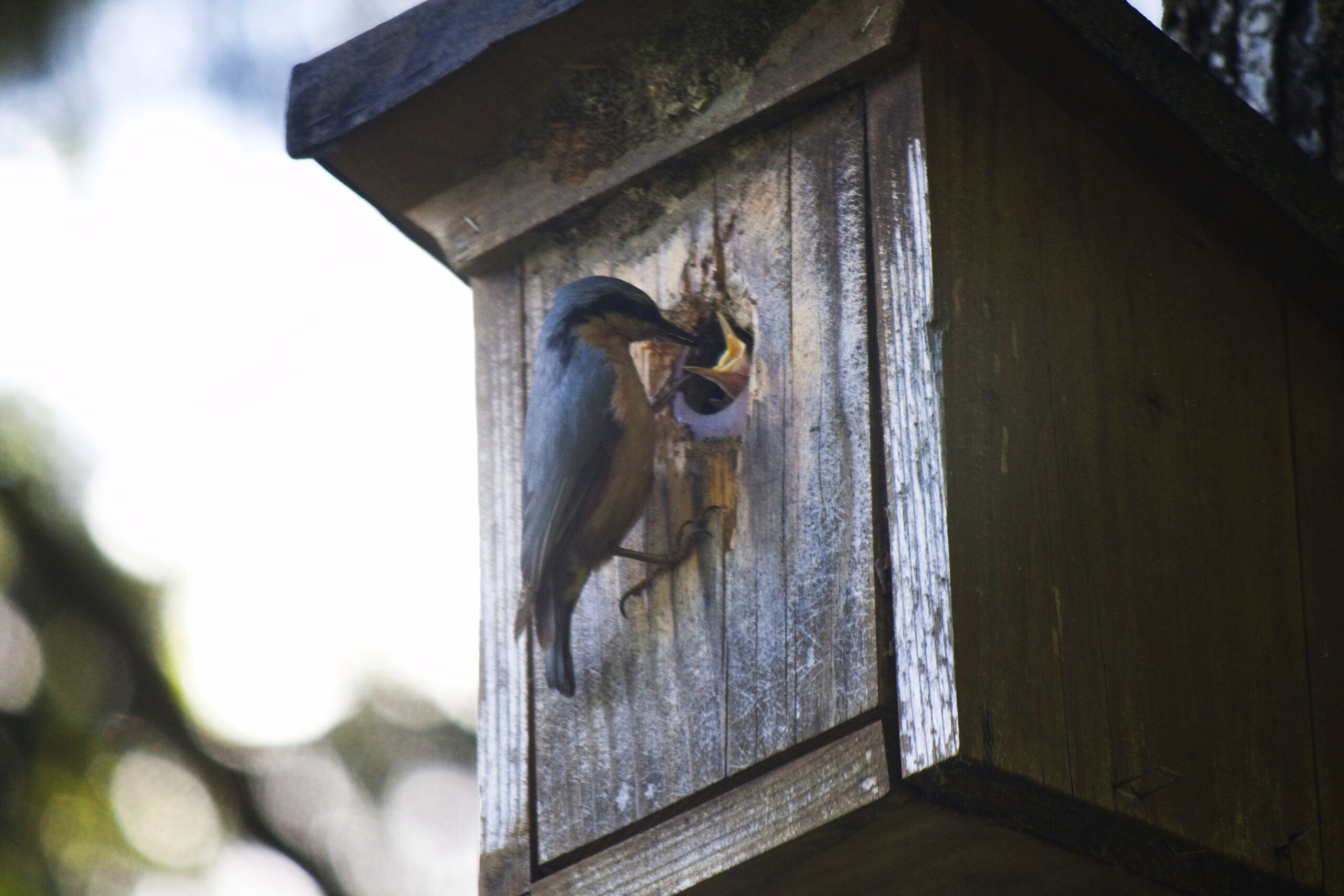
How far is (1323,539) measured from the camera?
2207 mm

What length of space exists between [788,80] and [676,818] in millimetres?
913

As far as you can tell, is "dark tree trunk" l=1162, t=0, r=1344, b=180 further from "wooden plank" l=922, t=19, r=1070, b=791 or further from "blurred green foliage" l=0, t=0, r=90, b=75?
"blurred green foliage" l=0, t=0, r=90, b=75

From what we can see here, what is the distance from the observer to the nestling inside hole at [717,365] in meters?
1.96

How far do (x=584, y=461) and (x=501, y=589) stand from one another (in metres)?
0.35

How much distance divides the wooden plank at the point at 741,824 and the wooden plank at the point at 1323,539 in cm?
64

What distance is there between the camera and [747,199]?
6.70 ft

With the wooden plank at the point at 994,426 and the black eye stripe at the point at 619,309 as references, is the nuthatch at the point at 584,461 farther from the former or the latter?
the wooden plank at the point at 994,426

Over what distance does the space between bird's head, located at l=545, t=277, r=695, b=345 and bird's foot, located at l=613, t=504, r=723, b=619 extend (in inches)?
9.9

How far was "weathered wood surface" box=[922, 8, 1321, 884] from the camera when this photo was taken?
1.65 meters

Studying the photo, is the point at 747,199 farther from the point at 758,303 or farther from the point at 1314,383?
the point at 1314,383

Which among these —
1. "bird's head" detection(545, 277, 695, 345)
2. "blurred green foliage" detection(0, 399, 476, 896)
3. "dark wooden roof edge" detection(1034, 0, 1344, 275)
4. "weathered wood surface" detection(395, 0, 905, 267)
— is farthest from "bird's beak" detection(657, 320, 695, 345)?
"blurred green foliage" detection(0, 399, 476, 896)

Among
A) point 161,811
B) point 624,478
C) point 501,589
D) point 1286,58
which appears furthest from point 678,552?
point 161,811

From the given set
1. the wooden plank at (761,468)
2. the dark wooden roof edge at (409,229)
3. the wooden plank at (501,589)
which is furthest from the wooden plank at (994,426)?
the dark wooden roof edge at (409,229)

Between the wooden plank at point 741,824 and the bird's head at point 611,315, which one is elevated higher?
the bird's head at point 611,315
